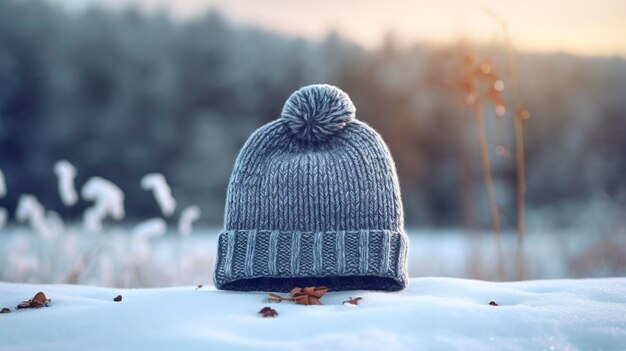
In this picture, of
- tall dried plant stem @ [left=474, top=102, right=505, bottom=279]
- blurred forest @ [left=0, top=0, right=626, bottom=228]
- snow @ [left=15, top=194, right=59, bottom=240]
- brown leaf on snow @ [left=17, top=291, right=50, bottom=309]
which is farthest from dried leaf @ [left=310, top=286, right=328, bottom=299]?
blurred forest @ [left=0, top=0, right=626, bottom=228]

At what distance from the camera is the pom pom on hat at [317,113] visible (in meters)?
1.32

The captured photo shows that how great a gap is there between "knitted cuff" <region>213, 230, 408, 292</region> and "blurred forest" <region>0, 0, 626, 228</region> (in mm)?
3843

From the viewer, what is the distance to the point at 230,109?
5.89 metres

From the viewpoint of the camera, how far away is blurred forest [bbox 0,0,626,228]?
525cm

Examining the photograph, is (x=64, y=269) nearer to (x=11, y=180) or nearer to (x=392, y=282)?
(x=392, y=282)

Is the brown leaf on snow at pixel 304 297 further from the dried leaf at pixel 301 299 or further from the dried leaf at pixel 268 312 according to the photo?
the dried leaf at pixel 268 312

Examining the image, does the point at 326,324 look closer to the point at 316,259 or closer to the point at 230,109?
the point at 316,259

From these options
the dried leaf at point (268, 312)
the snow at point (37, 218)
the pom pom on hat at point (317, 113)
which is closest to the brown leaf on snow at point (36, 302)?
the dried leaf at point (268, 312)

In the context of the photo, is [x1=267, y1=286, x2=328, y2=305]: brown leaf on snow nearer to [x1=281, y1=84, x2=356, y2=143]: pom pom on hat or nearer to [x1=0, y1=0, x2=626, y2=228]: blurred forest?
[x1=281, y1=84, x2=356, y2=143]: pom pom on hat

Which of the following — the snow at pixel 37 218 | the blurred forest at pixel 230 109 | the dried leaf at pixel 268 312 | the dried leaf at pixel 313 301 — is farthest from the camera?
the blurred forest at pixel 230 109

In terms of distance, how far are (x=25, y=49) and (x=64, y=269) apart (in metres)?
4.07

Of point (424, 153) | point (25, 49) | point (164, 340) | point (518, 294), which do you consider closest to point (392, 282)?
point (518, 294)

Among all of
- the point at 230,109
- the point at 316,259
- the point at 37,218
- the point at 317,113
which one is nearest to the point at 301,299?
the point at 316,259

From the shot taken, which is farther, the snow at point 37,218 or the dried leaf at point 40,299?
the snow at point 37,218
